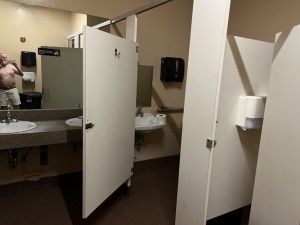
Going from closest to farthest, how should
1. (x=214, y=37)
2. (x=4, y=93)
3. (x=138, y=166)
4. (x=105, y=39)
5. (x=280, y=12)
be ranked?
(x=214, y=37) < (x=105, y=39) < (x=4, y=93) < (x=280, y=12) < (x=138, y=166)

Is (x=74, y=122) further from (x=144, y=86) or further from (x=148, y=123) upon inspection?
(x=144, y=86)

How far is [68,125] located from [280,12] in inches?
104

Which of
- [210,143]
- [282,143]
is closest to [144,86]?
[210,143]

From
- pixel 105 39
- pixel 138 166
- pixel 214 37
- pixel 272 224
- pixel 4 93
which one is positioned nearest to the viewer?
pixel 214 37

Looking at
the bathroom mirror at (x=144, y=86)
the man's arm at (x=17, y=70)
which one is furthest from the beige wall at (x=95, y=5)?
the bathroom mirror at (x=144, y=86)

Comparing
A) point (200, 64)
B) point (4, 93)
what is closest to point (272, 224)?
point (200, 64)

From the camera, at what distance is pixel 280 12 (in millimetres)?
2457

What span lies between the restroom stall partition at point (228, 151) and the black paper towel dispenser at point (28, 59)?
176 cm

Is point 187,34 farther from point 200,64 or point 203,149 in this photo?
point 203,149

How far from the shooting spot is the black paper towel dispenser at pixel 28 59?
7.38 ft

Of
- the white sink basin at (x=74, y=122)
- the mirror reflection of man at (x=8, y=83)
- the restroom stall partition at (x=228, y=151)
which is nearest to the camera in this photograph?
the restroom stall partition at (x=228, y=151)

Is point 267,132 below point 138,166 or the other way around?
the other way around

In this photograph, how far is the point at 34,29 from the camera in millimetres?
2264

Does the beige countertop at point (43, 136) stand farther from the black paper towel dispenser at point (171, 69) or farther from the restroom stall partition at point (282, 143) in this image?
the restroom stall partition at point (282, 143)
